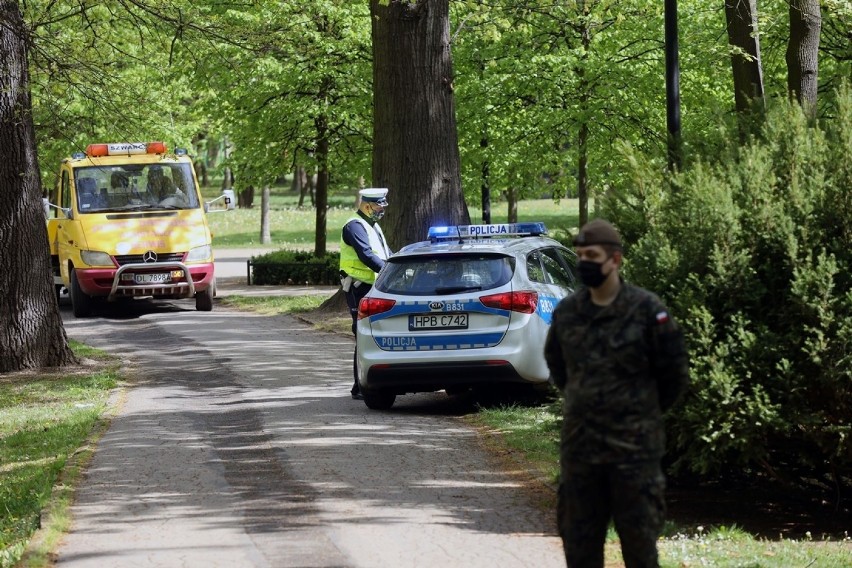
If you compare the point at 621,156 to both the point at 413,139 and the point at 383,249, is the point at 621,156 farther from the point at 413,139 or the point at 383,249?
the point at 413,139

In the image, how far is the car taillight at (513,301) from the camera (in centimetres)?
1157

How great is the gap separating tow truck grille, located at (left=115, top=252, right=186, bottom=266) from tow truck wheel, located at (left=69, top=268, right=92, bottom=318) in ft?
3.05

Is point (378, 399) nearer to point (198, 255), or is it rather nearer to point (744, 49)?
point (744, 49)

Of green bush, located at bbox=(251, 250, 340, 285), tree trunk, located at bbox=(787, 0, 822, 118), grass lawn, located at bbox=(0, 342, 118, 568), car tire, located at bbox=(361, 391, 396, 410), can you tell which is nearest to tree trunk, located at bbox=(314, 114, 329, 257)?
green bush, located at bbox=(251, 250, 340, 285)

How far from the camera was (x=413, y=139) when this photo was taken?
17.9 m

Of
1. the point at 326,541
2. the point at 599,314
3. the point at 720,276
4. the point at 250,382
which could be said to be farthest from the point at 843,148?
the point at 250,382

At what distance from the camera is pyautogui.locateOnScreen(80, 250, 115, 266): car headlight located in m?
23.0

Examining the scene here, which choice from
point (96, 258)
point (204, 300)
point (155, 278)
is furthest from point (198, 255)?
point (96, 258)

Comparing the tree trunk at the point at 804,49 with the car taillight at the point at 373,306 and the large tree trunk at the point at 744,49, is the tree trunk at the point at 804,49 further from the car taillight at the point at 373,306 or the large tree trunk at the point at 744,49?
the car taillight at the point at 373,306

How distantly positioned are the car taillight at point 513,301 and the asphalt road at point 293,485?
1065 millimetres

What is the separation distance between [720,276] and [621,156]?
120 cm

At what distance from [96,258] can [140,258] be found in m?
0.73

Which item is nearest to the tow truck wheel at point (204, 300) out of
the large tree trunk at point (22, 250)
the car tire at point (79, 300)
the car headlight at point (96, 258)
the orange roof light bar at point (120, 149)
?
the car headlight at point (96, 258)

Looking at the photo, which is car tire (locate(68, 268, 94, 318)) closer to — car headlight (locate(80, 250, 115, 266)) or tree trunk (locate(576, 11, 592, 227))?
car headlight (locate(80, 250, 115, 266))
